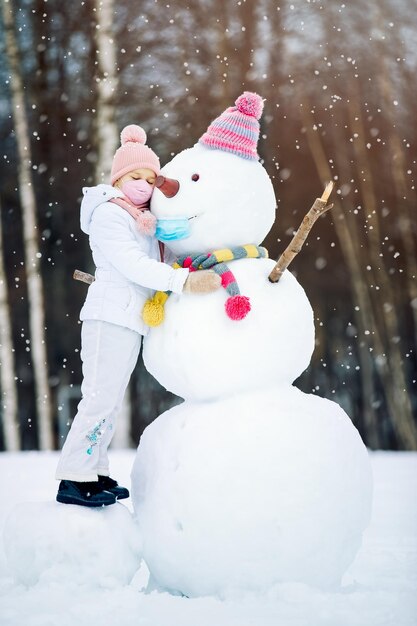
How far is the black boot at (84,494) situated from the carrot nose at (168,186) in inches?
38.4

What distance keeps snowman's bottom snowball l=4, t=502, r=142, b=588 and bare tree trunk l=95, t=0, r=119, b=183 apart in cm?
361

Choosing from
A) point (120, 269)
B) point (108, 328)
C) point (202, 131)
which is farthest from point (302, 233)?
point (202, 131)

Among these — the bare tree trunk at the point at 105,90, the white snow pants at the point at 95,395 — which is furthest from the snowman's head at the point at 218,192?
the bare tree trunk at the point at 105,90

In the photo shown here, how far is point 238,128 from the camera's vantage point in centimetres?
259

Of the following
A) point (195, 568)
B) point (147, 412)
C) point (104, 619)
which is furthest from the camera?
point (147, 412)

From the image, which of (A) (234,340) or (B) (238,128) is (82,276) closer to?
(A) (234,340)

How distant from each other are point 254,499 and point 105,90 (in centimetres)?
433

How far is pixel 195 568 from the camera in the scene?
2.36m

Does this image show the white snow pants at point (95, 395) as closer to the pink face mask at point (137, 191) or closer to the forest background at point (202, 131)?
the pink face mask at point (137, 191)

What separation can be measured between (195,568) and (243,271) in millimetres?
930

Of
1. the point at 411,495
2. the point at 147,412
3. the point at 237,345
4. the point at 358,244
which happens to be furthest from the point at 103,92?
the point at 237,345

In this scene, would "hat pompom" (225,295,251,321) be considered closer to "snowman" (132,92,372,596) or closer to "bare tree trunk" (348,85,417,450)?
"snowman" (132,92,372,596)

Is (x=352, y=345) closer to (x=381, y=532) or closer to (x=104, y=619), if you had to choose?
(x=381, y=532)

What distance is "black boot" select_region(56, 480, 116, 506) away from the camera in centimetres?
250
